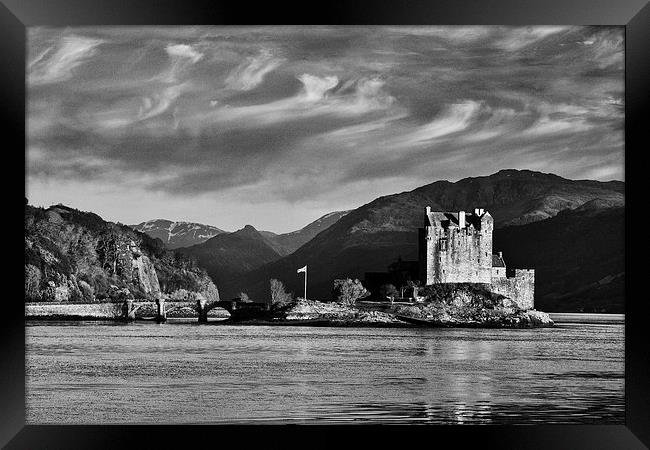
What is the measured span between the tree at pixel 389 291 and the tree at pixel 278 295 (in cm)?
472

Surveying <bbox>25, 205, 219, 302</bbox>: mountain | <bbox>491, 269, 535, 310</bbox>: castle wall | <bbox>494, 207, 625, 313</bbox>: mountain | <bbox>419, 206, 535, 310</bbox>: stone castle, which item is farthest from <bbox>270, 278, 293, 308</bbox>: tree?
<bbox>491, 269, 535, 310</bbox>: castle wall

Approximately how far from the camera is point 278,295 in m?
50.6

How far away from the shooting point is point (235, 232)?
131ft

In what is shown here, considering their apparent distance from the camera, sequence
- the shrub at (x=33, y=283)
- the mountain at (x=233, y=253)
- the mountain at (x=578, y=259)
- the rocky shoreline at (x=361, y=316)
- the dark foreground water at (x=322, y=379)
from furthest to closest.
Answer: the shrub at (x=33, y=283), the mountain at (x=578, y=259), the rocky shoreline at (x=361, y=316), the mountain at (x=233, y=253), the dark foreground water at (x=322, y=379)

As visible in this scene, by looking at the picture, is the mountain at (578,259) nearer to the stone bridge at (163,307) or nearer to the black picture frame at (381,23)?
the stone bridge at (163,307)

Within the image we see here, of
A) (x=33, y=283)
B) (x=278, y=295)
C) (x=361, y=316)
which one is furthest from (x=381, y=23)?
(x=33, y=283)

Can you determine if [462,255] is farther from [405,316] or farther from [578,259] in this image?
[578,259]

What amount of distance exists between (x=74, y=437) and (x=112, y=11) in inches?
167

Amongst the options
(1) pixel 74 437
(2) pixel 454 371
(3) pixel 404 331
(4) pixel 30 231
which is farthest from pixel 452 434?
(4) pixel 30 231

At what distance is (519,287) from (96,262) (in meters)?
23.0

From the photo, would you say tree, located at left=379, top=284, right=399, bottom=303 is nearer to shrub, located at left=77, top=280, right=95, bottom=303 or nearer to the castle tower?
the castle tower

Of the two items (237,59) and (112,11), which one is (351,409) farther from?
(237,59)

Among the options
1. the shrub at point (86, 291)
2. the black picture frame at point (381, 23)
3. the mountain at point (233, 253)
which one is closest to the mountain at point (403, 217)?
the mountain at point (233, 253)

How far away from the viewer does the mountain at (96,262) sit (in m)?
53.8
